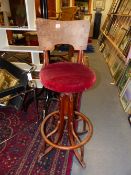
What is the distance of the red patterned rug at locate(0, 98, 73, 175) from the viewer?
1.31 m

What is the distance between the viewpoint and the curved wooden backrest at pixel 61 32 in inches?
43.9

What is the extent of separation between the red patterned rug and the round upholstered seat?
784 millimetres

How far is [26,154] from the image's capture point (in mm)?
1439

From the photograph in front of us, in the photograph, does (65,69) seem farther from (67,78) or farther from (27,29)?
(27,29)

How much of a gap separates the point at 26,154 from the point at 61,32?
1119mm

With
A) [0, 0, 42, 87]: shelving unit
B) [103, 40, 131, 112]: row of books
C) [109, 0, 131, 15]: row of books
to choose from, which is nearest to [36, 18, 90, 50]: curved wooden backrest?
[0, 0, 42, 87]: shelving unit

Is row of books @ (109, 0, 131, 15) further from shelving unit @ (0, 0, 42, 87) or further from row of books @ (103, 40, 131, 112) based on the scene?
shelving unit @ (0, 0, 42, 87)

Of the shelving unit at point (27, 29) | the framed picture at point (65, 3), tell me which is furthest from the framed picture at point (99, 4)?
the shelving unit at point (27, 29)

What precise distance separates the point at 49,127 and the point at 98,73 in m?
1.76

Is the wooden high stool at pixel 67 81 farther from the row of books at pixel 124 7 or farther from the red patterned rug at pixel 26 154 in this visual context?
the row of books at pixel 124 7

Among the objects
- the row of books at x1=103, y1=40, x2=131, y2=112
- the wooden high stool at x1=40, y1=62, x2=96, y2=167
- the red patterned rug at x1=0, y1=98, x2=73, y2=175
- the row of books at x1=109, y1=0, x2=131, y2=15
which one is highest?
the row of books at x1=109, y1=0, x2=131, y2=15

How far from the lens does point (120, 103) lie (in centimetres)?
221

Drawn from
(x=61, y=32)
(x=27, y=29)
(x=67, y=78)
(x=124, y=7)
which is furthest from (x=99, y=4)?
(x=67, y=78)

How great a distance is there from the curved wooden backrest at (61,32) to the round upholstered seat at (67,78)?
0.62 feet
